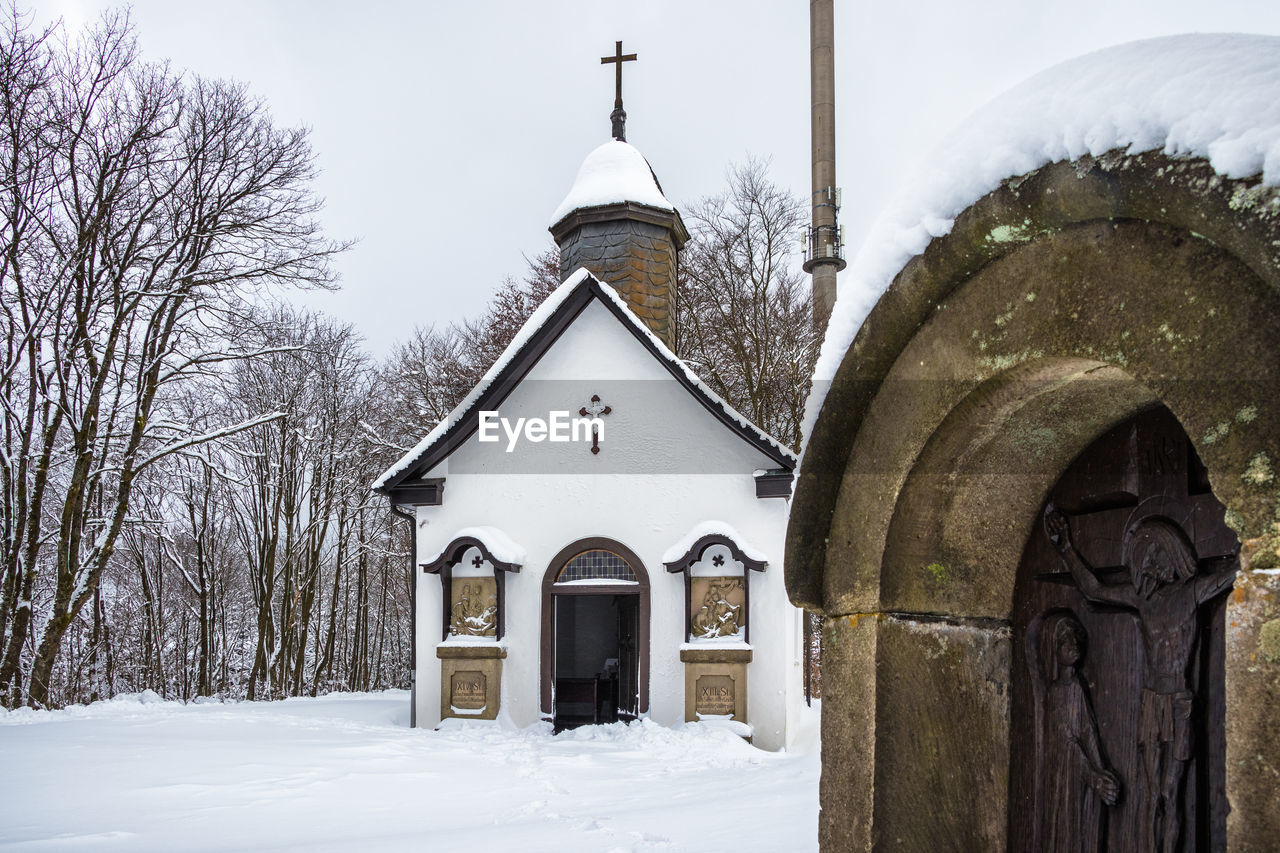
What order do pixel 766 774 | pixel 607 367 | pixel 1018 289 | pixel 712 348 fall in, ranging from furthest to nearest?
1. pixel 712 348
2. pixel 607 367
3. pixel 766 774
4. pixel 1018 289

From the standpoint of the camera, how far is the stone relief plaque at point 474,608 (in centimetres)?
1189

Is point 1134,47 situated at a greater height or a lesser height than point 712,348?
lesser

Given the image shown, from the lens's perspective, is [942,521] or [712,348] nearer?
[942,521]

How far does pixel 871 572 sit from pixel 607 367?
10.1 m

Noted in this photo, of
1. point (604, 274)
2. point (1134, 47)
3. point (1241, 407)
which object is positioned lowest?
point (1241, 407)

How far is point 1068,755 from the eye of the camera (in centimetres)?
239

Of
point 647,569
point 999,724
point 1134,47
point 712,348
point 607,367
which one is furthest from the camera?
point 712,348

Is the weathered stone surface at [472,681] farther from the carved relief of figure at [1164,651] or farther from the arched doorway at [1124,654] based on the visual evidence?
the carved relief of figure at [1164,651]

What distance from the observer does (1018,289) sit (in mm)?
2129

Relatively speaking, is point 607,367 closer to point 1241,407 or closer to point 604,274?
point 604,274

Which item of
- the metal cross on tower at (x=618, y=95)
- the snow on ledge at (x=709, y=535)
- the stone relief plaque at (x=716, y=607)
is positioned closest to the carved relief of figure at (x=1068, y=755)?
the snow on ledge at (x=709, y=535)

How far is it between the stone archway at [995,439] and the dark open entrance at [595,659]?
11.1 m

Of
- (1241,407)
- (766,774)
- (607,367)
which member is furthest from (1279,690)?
(607,367)

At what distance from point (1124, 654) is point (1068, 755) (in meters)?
0.30
